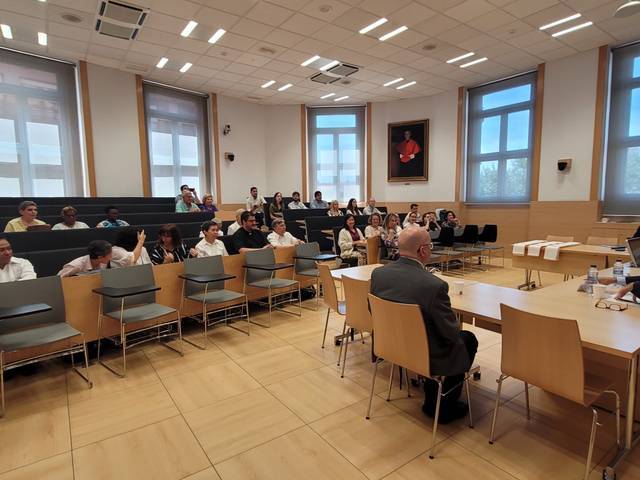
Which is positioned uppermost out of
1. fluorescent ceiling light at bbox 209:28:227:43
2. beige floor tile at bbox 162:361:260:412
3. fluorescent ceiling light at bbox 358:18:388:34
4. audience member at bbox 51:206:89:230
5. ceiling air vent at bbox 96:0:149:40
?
fluorescent ceiling light at bbox 209:28:227:43

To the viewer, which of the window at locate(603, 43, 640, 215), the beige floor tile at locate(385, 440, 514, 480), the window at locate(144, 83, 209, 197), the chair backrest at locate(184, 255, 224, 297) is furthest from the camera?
the window at locate(144, 83, 209, 197)

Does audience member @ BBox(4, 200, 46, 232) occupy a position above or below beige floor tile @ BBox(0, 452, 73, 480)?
above

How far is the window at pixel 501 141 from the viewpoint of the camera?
8.68 meters

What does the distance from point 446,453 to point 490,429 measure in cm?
41

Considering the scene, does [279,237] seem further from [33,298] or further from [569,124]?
[569,124]

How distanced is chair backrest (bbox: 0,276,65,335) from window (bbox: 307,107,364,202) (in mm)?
9108

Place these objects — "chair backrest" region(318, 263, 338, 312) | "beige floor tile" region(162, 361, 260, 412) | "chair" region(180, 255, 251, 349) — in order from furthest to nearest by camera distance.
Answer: "chair" region(180, 255, 251, 349) < "chair backrest" region(318, 263, 338, 312) < "beige floor tile" region(162, 361, 260, 412)

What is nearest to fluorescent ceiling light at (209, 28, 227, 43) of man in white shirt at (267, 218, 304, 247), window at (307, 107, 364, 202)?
man in white shirt at (267, 218, 304, 247)

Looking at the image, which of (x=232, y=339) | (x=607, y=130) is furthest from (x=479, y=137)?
(x=232, y=339)

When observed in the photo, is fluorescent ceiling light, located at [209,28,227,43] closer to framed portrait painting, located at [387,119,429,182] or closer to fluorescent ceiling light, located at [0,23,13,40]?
fluorescent ceiling light, located at [0,23,13,40]

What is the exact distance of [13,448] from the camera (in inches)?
87.1

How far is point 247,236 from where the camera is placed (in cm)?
514

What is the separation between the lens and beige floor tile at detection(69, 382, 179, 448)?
2361 mm

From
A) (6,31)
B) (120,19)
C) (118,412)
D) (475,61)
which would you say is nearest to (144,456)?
(118,412)
